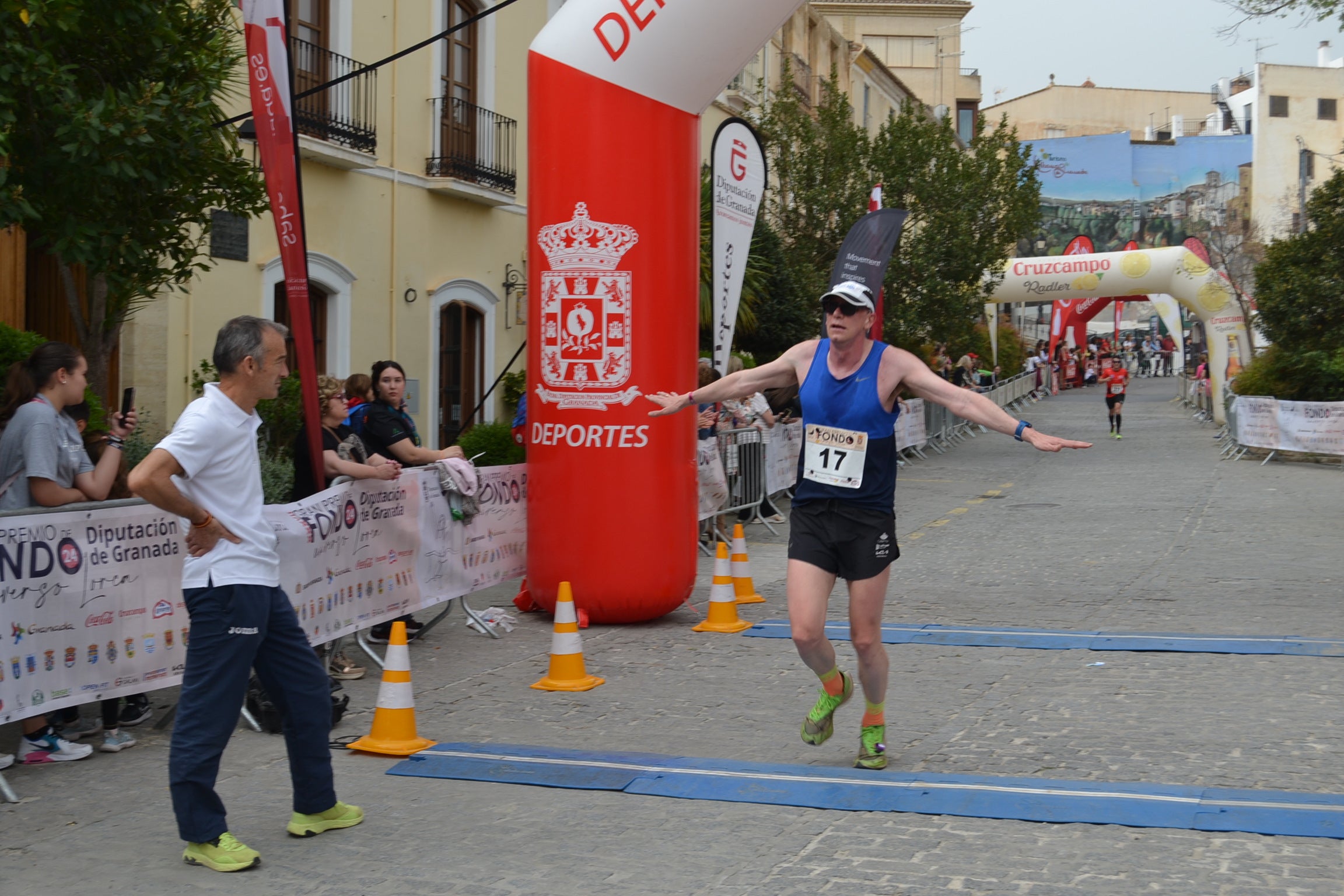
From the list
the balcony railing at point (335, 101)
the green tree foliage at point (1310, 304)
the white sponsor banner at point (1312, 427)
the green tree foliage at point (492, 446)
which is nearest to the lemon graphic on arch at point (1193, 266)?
the green tree foliage at point (1310, 304)

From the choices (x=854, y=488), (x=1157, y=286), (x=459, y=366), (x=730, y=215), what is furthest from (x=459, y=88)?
(x=1157, y=286)

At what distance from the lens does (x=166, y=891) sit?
14.4 ft

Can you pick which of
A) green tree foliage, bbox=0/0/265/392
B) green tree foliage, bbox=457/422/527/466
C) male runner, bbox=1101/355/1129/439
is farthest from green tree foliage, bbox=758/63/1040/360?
green tree foliage, bbox=0/0/265/392

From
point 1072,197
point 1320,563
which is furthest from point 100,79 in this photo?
point 1072,197

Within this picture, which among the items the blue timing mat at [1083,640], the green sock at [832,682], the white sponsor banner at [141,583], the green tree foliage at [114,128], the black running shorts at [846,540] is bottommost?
the blue timing mat at [1083,640]

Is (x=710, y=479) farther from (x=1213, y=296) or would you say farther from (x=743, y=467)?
(x=1213, y=296)

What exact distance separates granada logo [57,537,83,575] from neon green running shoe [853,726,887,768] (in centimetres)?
341

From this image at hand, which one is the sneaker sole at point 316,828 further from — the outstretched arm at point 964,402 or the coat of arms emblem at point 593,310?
the coat of arms emblem at point 593,310

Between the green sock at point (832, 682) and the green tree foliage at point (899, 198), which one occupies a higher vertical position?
the green tree foliage at point (899, 198)

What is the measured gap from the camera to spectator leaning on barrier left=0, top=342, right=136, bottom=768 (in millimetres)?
5969

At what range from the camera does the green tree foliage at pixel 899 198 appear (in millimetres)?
25031

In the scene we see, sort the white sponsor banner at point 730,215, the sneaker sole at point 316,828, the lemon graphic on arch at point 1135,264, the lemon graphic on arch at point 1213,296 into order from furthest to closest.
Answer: the lemon graphic on arch at point 1135,264 < the lemon graphic on arch at point 1213,296 < the white sponsor banner at point 730,215 < the sneaker sole at point 316,828

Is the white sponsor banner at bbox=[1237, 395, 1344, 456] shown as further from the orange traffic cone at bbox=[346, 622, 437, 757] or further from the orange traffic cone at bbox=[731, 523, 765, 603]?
the orange traffic cone at bbox=[346, 622, 437, 757]

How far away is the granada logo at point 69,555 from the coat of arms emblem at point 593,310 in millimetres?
3801
